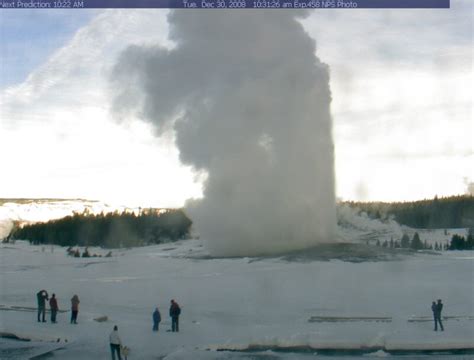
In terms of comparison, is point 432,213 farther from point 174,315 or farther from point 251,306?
point 174,315

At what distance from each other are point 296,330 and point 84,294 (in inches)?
388

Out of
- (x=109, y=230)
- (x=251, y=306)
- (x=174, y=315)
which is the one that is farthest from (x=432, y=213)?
(x=174, y=315)

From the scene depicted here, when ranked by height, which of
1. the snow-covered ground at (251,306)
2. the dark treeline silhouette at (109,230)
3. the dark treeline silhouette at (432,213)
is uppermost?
the dark treeline silhouette at (432,213)

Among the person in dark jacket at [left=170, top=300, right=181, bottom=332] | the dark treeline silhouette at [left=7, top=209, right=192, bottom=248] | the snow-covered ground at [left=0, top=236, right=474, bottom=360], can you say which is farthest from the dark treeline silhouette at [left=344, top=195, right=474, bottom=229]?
the person in dark jacket at [left=170, top=300, right=181, bottom=332]

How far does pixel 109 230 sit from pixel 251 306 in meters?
49.1

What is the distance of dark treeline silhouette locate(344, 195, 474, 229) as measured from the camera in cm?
6612

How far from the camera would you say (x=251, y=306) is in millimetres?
17375

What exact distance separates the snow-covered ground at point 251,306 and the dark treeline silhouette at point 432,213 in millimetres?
35932

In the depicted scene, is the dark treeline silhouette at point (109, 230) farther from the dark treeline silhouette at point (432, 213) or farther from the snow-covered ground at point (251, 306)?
the snow-covered ground at point (251, 306)

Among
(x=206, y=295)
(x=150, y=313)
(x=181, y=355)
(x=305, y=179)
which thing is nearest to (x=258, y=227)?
(x=305, y=179)

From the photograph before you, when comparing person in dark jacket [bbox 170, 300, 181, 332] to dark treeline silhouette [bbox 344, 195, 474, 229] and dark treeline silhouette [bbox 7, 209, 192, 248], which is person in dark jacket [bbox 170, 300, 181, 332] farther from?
dark treeline silhouette [bbox 344, 195, 474, 229]

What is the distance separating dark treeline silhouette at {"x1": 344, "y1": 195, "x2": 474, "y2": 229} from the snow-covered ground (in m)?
35.9

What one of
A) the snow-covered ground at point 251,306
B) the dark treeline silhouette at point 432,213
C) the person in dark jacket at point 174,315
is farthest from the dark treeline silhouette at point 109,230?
the person in dark jacket at point 174,315

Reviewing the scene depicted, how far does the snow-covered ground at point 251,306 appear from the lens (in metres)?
11.2
